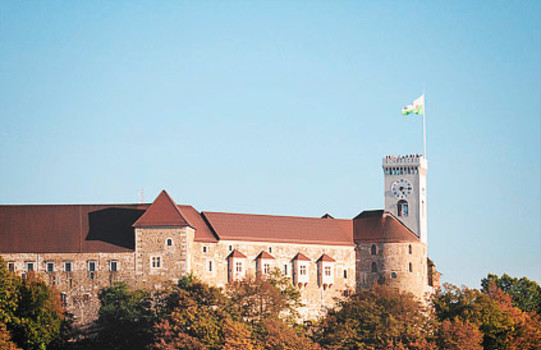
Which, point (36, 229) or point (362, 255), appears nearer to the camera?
point (36, 229)

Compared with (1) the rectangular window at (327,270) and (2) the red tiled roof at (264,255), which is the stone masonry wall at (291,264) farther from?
(1) the rectangular window at (327,270)

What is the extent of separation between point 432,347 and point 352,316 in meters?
9.62

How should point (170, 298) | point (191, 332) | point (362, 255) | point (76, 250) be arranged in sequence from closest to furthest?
point (191, 332) < point (170, 298) < point (76, 250) < point (362, 255)

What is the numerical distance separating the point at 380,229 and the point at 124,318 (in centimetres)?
3444

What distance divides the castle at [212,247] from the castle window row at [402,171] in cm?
22

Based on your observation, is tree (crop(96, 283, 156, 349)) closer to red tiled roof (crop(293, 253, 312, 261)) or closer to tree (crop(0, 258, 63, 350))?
tree (crop(0, 258, 63, 350))

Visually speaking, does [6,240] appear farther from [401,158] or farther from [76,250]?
[401,158]

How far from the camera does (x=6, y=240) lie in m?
129

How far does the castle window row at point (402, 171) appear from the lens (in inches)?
5822

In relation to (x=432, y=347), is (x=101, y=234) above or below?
above

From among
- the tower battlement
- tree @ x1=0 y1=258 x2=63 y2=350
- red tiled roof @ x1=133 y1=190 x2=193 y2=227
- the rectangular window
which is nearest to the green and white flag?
the tower battlement

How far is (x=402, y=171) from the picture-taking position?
148 metres

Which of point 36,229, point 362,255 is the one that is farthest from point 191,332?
point 362,255

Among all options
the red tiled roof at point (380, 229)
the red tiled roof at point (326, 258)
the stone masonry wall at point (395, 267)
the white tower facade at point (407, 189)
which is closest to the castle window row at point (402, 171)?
the white tower facade at point (407, 189)
